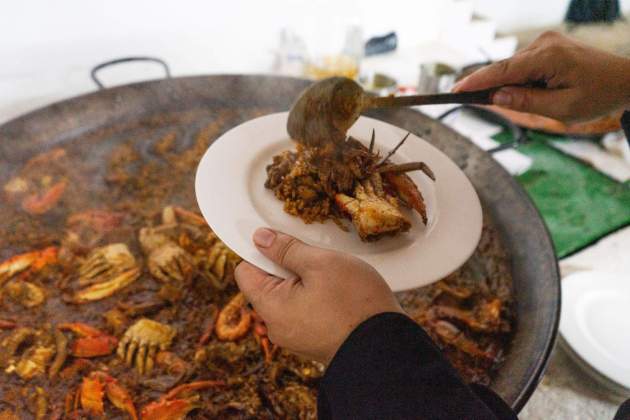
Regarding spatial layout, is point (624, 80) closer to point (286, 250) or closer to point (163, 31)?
point (286, 250)

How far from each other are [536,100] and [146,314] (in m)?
1.76

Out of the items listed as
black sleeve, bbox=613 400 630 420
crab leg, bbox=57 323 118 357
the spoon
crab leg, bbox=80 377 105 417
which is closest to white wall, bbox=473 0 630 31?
the spoon

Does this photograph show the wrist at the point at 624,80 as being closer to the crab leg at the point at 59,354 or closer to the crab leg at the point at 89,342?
the crab leg at the point at 89,342

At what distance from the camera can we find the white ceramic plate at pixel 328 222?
1239 mm

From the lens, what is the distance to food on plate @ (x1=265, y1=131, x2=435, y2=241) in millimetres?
1387

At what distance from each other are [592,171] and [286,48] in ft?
8.96

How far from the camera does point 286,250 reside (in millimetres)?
1137

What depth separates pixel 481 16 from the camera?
461cm

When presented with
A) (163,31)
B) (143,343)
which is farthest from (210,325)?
(163,31)

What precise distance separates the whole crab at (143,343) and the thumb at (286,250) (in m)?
0.71

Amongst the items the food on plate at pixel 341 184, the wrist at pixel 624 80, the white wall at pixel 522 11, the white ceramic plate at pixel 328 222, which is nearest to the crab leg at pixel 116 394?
the white ceramic plate at pixel 328 222

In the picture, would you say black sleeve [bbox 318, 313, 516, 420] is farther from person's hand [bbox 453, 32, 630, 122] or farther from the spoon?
person's hand [bbox 453, 32, 630, 122]

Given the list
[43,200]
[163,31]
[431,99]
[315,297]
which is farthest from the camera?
[163,31]

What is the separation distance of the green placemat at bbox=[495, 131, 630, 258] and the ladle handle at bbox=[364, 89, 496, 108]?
160cm
